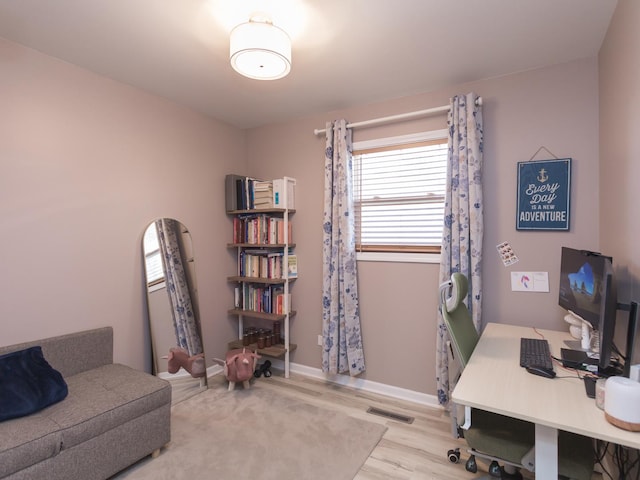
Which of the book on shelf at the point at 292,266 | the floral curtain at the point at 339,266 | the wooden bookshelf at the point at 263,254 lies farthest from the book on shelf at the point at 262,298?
the floral curtain at the point at 339,266

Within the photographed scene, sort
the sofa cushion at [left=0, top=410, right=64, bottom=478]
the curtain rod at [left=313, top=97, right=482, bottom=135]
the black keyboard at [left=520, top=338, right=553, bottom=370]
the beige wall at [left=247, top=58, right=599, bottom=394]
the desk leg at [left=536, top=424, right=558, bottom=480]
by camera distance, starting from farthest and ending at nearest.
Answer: the curtain rod at [left=313, top=97, right=482, bottom=135]
the beige wall at [left=247, top=58, right=599, bottom=394]
the black keyboard at [left=520, top=338, right=553, bottom=370]
the sofa cushion at [left=0, top=410, right=64, bottom=478]
the desk leg at [left=536, top=424, right=558, bottom=480]

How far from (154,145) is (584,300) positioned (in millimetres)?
3199

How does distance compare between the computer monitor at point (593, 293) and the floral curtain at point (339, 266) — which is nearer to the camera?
the computer monitor at point (593, 293)

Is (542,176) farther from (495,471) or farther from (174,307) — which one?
(174,307)

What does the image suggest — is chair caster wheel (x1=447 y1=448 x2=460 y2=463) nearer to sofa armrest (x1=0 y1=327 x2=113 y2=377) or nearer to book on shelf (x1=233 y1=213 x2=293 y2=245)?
book on shelf (x1=233 y1=213 x2=293 y2=245)

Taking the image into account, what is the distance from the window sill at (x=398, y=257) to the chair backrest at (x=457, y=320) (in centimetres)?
78

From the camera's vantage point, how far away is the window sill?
2.78 meters

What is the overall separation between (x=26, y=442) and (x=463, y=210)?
2.83 meters

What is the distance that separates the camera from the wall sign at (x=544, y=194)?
2.29m

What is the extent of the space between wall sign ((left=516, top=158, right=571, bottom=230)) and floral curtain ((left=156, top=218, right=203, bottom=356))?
2780 millimetres

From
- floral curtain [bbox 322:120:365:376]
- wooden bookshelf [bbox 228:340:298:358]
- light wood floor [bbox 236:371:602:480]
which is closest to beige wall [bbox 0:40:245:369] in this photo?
wooden bookshelf [bbox 228:340:298:358]

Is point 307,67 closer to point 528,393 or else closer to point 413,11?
point 413,11

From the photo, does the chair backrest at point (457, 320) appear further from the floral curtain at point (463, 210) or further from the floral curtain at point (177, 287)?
the floral curtain at point (177, 287)

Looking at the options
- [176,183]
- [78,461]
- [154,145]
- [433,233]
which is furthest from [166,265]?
[433,233]
